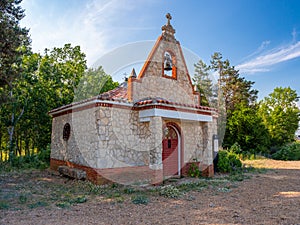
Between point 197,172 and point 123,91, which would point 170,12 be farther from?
point 197,172

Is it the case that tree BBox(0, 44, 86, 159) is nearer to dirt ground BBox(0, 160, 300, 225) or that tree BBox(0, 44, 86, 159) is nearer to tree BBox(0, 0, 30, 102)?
tree BBox(0, 0, 30, 102)

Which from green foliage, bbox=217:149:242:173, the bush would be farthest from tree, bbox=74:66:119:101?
the bush

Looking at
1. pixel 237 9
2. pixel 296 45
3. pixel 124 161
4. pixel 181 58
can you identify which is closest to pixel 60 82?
pixel 181 58

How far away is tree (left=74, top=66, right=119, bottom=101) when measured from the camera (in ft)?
77.8

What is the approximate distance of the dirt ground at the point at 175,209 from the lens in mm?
5105

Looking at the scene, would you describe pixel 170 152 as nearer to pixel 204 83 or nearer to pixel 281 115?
pixel 281 115

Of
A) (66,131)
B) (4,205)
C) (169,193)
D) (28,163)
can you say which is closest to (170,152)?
(169,193)

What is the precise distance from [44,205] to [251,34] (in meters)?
13.5

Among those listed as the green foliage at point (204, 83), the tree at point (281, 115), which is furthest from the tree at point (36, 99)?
the tree at point (281, 115)

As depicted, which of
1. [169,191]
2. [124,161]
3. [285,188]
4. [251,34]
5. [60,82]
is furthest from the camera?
[60,82]

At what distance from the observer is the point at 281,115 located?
27094 mm

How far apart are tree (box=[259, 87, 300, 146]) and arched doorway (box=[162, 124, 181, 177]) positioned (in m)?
19.1

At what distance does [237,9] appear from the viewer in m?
11.7

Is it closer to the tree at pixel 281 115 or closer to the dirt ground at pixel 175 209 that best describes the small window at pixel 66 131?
the dirt ground at pixel 175 209
